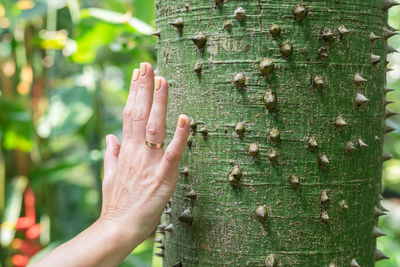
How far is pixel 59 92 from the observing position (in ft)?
9.68

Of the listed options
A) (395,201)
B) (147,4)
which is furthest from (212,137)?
(395,201)

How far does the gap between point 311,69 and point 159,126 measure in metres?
0.36

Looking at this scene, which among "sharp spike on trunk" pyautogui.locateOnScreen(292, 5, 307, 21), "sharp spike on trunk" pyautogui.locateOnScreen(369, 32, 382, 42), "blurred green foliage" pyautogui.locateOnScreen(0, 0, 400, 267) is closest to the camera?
"sharp spike on trunk" pyautogui.locateOnScreen(292, 5, 307, 21)

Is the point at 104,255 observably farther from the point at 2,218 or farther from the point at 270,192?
the point at 2,218

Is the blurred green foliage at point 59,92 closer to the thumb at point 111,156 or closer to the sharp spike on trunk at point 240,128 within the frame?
the thumb at point 111,156

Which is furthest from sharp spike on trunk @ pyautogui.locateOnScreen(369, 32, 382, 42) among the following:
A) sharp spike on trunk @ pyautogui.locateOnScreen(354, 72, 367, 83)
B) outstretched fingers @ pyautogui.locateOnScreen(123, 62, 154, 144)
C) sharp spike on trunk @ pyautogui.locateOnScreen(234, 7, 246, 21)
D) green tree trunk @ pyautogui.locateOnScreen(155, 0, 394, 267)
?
outstretched fingers @ pyautogui.locateOnScreen(123, 62, 154, 144)

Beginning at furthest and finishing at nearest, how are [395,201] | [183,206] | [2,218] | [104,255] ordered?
[395,201], [2,218], [183,206], [104,255]

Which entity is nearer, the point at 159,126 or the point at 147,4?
the point at 159,126

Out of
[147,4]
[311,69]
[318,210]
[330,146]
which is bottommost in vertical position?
[318,210]

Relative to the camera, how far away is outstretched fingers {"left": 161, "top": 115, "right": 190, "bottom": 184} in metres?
0.96

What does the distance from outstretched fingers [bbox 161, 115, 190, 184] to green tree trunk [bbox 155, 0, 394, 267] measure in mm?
78

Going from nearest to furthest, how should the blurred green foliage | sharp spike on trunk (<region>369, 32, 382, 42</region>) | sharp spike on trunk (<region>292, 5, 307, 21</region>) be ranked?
sharp spike on trunk (<region>292, 5, 307, 21</region>) → sharp spike on trunk (<region>369, 32, 382, 42</region>) → the blurred green foliage

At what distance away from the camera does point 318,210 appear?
1.00 meters

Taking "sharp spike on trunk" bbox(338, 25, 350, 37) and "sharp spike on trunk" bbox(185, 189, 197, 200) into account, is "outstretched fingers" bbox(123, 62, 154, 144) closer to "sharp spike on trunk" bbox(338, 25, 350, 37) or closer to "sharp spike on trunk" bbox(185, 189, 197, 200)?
"sharp spike on trunk" bbox(185, 189, 197, 200)
